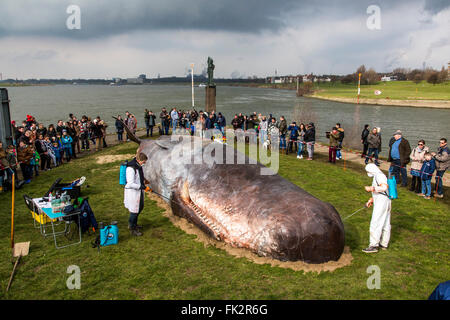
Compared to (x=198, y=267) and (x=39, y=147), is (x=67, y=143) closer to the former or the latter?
(x=39, y=147)

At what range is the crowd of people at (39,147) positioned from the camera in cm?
1238

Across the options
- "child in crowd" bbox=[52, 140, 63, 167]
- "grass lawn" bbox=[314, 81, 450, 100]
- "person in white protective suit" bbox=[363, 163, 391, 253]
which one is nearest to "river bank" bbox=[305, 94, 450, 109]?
"grass lawn" bbox=[314, 81, 450, 100]

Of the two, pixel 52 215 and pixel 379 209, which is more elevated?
pixel 379 209

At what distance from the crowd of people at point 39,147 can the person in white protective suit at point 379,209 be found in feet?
39.5

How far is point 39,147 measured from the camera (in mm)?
14602

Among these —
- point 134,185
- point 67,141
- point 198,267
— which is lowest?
point 198,267

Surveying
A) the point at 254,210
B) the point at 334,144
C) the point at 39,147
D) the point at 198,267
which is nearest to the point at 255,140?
the point at 334,144

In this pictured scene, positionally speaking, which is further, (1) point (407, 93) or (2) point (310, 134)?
(1) point (407, 93)

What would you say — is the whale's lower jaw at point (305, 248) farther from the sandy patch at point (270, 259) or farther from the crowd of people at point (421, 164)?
the crowd of people at point (421, 164)

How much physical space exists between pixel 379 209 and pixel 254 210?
2.92m

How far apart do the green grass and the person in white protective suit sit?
0.91 feet

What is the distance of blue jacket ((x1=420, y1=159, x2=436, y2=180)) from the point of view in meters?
11.1

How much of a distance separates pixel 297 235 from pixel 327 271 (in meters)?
0.99

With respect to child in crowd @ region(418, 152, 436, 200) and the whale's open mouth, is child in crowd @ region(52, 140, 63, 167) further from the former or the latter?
child in crowd @ region(418, 152, 436, 200)
